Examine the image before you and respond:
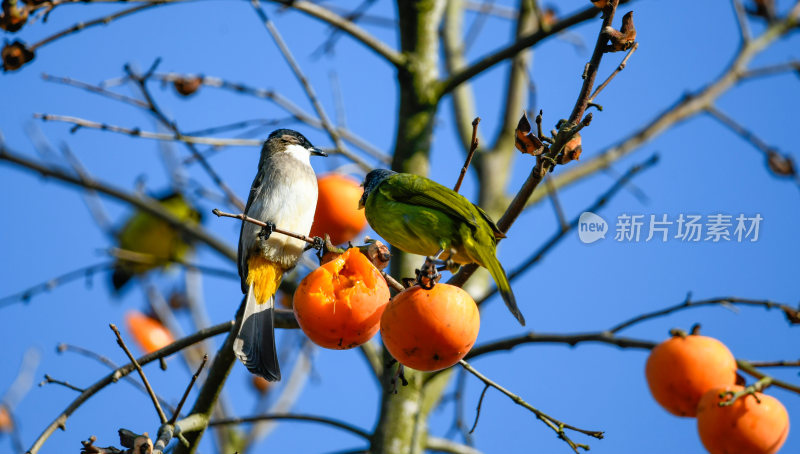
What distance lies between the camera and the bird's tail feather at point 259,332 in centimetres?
297

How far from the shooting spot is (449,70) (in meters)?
7.06

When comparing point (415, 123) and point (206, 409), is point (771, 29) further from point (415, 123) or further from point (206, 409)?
point (206, 409)

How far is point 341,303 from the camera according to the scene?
2496 millimetres

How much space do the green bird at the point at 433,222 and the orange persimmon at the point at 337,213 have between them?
674mm

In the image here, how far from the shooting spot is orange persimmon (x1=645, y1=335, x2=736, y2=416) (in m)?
3.24

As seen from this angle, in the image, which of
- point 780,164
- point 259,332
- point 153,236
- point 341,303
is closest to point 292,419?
point 259,332

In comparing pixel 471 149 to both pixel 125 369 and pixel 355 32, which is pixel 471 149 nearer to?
pixel 125 369

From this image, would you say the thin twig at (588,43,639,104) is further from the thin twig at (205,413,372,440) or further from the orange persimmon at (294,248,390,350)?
the thin twig at (205,413,372,440)

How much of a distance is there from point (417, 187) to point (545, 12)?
16.1ft

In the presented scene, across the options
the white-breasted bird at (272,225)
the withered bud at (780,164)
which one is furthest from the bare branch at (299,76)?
the withered bud at (780,164)

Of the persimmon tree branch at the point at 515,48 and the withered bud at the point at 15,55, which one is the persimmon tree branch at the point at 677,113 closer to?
the persimmon tree branch at the point at 515,48

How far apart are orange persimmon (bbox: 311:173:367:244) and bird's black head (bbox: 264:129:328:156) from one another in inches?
17.0
